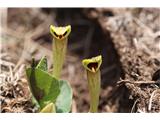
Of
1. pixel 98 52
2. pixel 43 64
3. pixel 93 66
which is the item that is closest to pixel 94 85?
pixel 93 66

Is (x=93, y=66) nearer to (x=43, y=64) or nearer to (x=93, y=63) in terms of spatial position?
(x=93, y=63)

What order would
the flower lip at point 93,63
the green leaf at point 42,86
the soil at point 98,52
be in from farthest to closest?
the soil at point 98,52 < the green leaf at point 42,86 < the flower lip at point 93,63

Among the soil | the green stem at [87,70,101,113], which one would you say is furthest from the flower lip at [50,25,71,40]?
the soil

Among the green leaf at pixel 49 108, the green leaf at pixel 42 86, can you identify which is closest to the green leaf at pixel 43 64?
the green leaf at pixel 42 86

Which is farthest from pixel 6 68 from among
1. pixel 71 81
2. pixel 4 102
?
pixel 71 81

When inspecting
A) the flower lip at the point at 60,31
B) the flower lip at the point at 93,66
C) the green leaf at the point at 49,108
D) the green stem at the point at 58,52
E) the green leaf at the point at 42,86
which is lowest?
the green leaf at the point at 49,108

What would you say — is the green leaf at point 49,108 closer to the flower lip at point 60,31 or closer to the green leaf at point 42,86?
the green leaf at point 42,86
